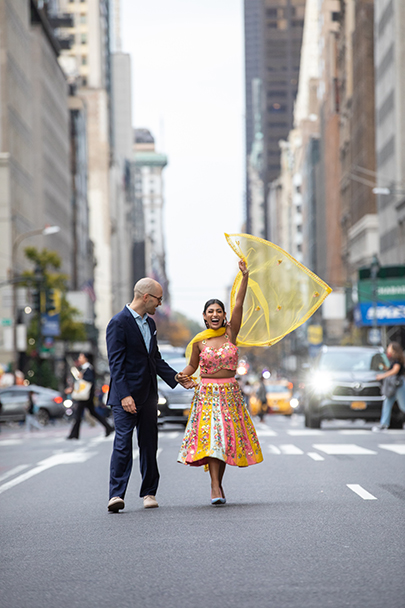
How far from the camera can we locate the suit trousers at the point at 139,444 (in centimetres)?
1012

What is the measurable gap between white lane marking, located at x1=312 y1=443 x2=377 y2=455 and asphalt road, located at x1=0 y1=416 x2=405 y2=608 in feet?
8.76

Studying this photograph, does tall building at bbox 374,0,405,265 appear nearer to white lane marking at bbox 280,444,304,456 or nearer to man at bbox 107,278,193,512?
white lane marking at bbox 280,444,304,456

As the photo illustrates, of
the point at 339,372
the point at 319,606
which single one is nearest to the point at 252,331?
the point at 319,606

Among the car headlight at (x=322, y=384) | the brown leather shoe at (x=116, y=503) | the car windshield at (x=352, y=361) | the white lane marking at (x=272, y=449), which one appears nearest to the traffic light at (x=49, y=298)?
the car windshield at (x=352, y=361)

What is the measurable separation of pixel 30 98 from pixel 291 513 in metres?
71.9

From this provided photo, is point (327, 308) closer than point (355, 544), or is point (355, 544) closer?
point (355, 544)

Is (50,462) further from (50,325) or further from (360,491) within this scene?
(50,325)

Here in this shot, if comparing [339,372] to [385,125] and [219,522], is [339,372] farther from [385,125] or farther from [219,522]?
[385,125]

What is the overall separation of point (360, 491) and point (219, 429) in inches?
73.0

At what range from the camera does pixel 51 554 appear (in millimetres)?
7902

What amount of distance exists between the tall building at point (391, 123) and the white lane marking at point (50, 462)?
52562 mm

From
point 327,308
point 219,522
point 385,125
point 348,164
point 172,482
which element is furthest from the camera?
point 348,164

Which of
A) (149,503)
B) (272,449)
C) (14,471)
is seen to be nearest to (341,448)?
(272,449)

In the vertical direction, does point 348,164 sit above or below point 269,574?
above
